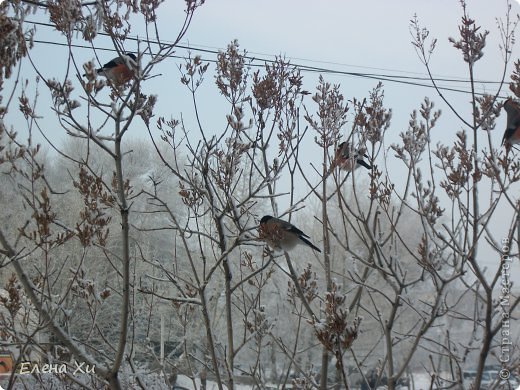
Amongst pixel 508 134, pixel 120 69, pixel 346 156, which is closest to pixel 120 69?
pixel 120 69

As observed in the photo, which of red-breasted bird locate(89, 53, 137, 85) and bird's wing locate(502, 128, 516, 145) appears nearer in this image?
red-breasted bird locate(89, 53, 137, 85)

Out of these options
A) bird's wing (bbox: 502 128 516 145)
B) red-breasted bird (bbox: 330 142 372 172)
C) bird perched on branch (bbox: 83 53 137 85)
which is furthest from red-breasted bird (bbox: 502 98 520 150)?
bird perched on branch (bbox: 83 53 137 85)

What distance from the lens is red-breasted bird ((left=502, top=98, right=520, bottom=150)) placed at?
1.80m

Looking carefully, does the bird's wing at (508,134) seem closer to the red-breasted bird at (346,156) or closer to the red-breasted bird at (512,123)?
the red-breasted bird at (512,123)

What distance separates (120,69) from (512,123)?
3.94 feet

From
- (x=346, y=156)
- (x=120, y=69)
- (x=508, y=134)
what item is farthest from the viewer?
(x=346, y=156)

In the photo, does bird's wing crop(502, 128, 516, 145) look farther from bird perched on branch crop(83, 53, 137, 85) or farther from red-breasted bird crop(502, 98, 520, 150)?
bird perched on branch crop(83, 53, 137, 85)

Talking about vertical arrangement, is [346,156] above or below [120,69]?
above

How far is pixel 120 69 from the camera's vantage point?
1629 mm

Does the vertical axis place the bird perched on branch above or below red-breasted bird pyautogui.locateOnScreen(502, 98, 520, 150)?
below

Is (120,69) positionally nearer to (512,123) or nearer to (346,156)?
(346,156)

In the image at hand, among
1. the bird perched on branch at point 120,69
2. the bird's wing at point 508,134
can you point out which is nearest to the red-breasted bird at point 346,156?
the bird's wing at point 508,134

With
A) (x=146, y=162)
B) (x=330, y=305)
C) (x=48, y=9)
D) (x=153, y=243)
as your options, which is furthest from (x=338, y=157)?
(x=153, y=243)

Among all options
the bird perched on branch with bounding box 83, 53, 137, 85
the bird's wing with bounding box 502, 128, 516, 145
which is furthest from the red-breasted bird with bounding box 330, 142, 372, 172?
the bird perched on branch with bounding box 83, 53, 137, 85
